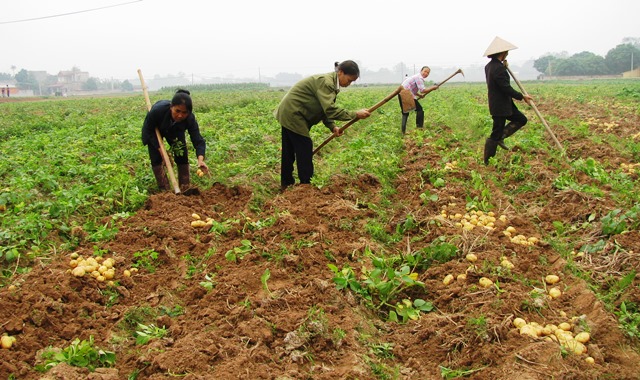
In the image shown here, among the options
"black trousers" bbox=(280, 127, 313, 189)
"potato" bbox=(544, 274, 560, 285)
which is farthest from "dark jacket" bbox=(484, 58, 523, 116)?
"potato" bbox=(544, 274, 560, 285)

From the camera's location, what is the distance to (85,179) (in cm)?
684

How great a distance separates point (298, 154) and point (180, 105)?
147 cm

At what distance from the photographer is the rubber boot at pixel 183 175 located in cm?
633

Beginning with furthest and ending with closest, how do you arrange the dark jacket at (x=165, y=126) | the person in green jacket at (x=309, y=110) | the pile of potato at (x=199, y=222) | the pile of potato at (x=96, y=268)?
the dark jacket at (x=165, y=126) → the person in green jacket at (x=309, y=110) → the pile of potato at (x=199, y=222) → the pile of potato at (x=96, y=268)

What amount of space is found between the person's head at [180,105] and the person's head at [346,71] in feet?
5.50

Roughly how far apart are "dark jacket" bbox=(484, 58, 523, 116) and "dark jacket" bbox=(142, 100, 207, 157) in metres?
4.18

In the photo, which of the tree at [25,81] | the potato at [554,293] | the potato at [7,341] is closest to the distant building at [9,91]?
the tree at [25,81]

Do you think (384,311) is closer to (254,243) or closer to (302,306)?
(302,306)

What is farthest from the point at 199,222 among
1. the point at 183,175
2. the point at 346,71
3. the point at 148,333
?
the point at 346,71

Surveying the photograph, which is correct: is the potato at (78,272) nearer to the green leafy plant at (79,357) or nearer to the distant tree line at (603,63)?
the green leafy plant at (79,357)

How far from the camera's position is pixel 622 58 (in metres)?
70.4

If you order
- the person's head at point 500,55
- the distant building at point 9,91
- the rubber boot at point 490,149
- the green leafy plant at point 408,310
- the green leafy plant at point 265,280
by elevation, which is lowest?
the green leafy plant at point 408,310

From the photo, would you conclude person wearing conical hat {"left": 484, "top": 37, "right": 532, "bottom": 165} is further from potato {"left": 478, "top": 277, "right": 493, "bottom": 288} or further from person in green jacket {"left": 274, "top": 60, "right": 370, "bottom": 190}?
potato {"left": 478, "top": 277, "right": 493, "bottom": 288}

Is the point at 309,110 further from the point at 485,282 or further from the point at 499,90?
the point at 499,90
